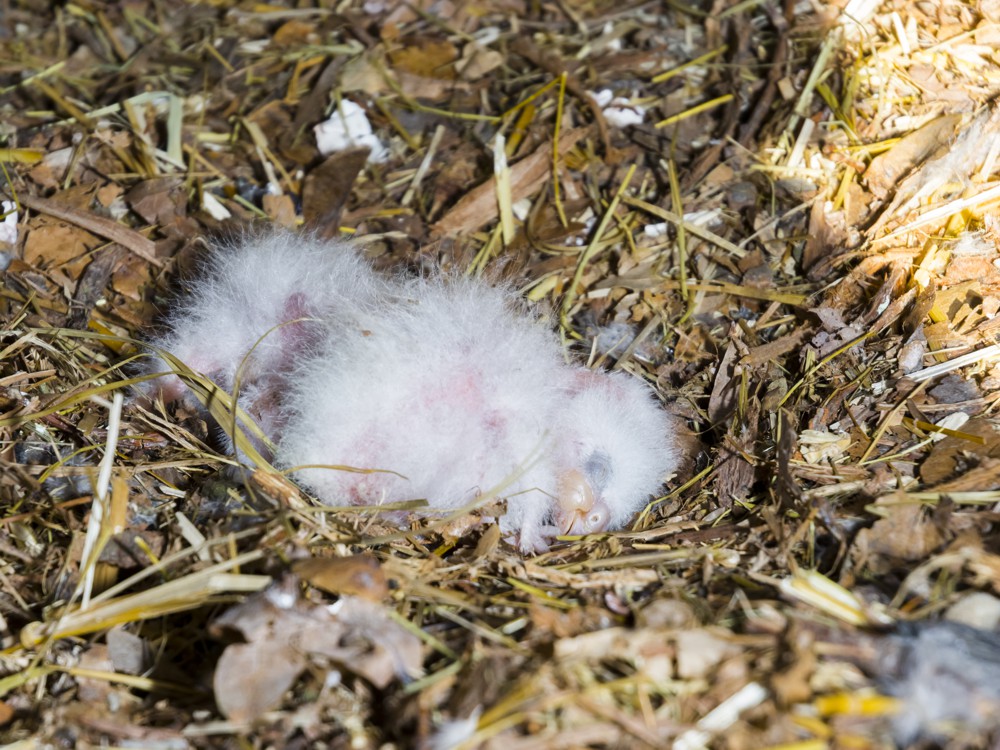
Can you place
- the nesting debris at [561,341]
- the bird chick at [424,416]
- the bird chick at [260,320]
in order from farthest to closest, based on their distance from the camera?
the bird chick at [260,320] → the bird chick at [424,416] → the nesting debris at [561,341]

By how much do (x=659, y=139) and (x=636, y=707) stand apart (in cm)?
201

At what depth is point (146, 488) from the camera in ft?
6.38

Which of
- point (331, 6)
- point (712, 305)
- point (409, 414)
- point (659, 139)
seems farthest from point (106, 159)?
point (712, 305)

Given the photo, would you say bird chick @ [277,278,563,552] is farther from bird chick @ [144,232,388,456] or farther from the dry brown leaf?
the dry brown leaf

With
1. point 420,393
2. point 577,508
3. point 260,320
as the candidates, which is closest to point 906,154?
point 577,508

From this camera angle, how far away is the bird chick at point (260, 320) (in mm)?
2125

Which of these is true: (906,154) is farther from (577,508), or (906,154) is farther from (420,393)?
(420,393)

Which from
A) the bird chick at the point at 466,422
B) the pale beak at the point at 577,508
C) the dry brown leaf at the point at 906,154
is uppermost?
the dry brown leaf at the point at 906,154

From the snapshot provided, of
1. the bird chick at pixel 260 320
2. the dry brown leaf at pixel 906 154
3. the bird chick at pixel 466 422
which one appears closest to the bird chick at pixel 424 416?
the bird chick at pixel 466 422

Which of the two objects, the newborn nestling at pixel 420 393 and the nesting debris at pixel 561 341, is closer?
the nesting debris at pixel 561 341

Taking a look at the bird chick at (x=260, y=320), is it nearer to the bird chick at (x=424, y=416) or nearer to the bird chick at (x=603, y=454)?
the bird chick at (x=424, y=416)

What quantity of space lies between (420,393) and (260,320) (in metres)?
0.54

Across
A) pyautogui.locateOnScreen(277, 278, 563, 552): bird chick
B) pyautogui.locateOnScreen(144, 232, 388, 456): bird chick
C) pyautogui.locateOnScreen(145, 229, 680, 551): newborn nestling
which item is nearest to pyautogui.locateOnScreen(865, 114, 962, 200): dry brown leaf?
pyautogui.locateOnScreen(145, 229, 680, 551): newborn nestling

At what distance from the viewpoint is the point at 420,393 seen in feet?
6.23
